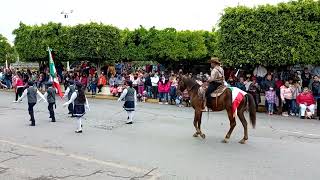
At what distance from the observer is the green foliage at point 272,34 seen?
20156 mm

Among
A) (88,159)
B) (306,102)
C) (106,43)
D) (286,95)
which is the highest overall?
(106,43)

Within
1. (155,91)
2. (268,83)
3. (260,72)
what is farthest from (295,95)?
(155,91)

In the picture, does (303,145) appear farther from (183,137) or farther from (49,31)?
(49,31)

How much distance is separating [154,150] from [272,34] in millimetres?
11331

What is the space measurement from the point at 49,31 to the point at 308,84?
1947cm

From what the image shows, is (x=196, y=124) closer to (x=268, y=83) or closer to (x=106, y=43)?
(x=268, y=83)

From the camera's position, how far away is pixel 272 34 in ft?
68.2

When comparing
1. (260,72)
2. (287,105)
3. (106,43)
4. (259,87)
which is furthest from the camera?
(106,43)

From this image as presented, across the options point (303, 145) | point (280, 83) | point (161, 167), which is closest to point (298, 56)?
point (280, 83)

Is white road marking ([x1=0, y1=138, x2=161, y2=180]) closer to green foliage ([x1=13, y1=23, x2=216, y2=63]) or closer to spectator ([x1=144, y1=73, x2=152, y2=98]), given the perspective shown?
spectator ([x1=144, y1=73, x2=152, y2=98])

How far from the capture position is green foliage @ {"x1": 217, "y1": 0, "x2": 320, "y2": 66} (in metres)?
20.2

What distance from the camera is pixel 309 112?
1888cm

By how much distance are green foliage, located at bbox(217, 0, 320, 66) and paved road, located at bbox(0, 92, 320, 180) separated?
3749 mm

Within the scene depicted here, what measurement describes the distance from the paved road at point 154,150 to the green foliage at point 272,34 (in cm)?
375
